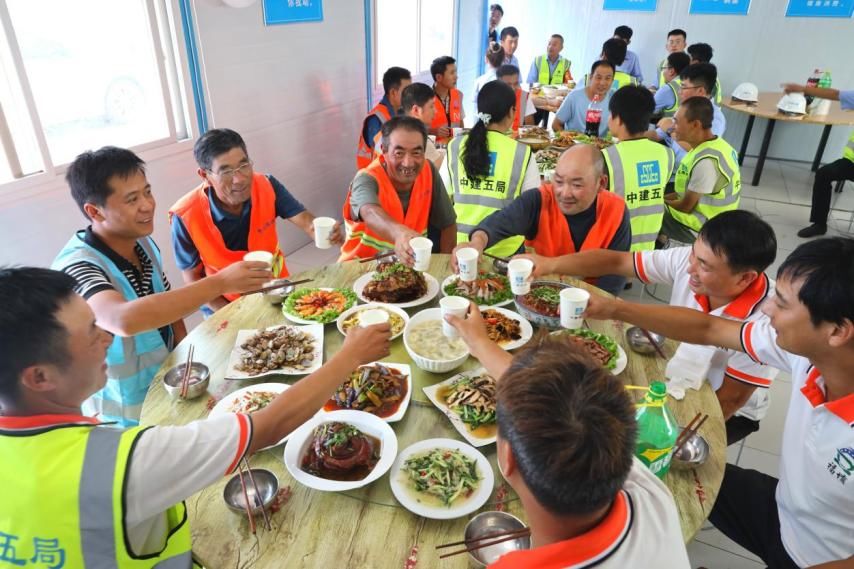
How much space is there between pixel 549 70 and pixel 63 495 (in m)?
9.03

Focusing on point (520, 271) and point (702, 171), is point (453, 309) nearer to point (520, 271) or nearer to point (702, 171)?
point (520, 271)

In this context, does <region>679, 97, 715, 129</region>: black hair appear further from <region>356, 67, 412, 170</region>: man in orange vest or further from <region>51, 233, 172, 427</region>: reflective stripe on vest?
<region>51, 233, 172, 427</region>: reflective stripe on vest

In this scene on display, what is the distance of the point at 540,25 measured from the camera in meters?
10.4

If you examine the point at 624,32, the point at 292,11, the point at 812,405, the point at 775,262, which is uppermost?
the point at 292,11

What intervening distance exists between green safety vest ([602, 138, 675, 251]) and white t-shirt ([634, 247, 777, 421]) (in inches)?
47.5

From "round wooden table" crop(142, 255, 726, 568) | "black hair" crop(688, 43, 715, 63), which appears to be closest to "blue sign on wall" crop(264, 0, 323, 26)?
"round wooden table" crop(142, 255, 726, 568)

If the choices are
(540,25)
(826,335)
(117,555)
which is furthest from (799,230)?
(117,555)

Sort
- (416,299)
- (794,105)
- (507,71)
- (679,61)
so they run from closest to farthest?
(416,299) → (507,71) → (794,105) → (679,61)

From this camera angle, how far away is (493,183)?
370cm

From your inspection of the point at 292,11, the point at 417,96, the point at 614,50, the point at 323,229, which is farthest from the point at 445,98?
the point at 323,229

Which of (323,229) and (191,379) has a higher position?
(323,229)

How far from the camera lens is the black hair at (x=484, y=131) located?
3645 millimetres

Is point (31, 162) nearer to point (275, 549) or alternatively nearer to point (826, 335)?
point (275, 549)

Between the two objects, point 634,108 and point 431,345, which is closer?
point 431,345
